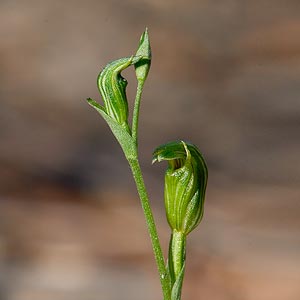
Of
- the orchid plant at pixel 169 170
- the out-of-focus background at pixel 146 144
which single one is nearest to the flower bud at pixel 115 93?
the orchid plant at pixel 169 170

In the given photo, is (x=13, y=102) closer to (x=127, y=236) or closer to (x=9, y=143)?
(x=9, y=143)

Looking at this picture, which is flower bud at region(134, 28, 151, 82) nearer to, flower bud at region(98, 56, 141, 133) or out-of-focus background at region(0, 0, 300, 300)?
flower bud at region(98, 56, 141, 133)

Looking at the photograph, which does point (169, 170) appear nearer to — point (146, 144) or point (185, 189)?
point (185, 189)

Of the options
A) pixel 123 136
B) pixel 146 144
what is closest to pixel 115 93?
pixel 123 136

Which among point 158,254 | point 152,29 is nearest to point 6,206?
point 152,29

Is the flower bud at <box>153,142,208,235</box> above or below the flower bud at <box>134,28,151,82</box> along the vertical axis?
below

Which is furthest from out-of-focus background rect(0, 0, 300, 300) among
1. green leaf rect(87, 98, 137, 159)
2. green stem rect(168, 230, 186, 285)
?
green leaf rect(87, 98, 137, 159)
